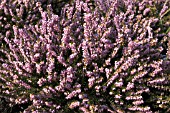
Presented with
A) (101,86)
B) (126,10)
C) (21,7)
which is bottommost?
(101,86)

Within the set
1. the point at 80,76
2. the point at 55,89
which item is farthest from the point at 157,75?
the point at 55,89

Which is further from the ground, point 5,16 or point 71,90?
point 5,16

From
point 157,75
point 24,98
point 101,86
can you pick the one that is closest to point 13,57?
point 24,98

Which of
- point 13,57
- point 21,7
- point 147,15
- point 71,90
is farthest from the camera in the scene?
point 147,15

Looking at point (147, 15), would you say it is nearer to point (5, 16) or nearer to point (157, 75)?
point (157, 75)

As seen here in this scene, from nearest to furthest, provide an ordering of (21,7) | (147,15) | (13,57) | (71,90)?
1. (71,90)
2. (13,57)
3. (21,7)
4. (147,15)

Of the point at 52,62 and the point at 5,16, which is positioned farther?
the point at 5,16
